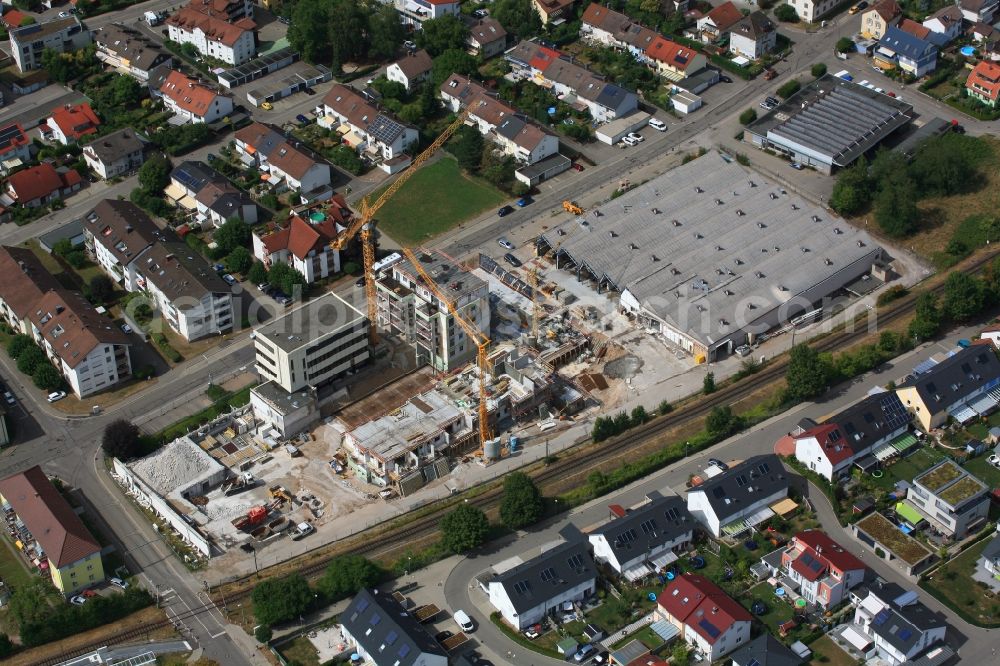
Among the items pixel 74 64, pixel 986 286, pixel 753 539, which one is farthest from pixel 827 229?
pixel 74 64

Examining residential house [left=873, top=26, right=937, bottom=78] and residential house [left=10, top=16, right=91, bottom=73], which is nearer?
residential house [left=873, top=26, right=937, bottom=78]

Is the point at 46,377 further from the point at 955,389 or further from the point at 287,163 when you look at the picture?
the point at 955,389

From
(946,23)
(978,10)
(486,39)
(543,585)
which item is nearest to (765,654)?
(543,585)

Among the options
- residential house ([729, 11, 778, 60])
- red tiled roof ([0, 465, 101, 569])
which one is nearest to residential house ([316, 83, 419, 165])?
residential house ([729, 11, 778, 60])

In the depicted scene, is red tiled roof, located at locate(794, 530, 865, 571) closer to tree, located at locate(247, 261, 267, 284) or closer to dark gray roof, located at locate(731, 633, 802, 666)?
dark gray roof, located at locate(731, 633, 802, 666)

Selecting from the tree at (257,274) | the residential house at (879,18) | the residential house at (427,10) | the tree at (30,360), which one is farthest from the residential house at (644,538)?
the residential house at (427,10)

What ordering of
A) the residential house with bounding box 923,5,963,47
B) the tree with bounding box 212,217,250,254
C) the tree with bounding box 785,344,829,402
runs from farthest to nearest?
1. the residential house with bounding box 923,5,963,47
2. the tree with bounding box 212,217,250,254
3. the tree with bounding box 785,344,829,402

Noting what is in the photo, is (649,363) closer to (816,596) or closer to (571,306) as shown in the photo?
(571,306)
